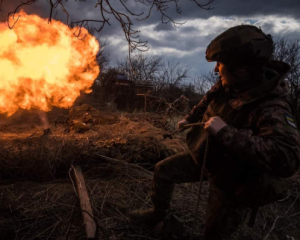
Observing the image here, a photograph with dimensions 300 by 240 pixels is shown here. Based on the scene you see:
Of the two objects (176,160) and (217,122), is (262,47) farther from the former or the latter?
(176,160)

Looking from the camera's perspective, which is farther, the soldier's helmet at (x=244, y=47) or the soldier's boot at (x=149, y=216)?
the soldier's boot at (x=149, y=216)

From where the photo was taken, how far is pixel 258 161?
1.79 meters

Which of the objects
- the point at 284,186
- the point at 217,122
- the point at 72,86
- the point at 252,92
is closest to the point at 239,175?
Answer: the point at 284,186

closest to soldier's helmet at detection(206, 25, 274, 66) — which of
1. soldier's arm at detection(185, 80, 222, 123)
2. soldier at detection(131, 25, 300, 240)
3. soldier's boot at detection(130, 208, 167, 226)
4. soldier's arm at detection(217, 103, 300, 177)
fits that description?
soldier at detection(131, 25, 300, 240)

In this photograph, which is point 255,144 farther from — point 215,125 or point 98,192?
point 98,192

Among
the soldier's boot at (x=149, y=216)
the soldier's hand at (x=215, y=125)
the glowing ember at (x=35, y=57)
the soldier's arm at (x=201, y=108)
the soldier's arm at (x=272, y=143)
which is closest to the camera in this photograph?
the soldier's arm at (x=272, y=143)

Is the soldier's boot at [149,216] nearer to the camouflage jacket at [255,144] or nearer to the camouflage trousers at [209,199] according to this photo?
the camouflage trousers at [209,199]

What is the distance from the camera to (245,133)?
1.85 meters

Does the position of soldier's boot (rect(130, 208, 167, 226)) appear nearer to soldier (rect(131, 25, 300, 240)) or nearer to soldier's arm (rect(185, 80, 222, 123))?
soldier (rect(131, 25, 300, 240))

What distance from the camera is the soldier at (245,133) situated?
179 cm

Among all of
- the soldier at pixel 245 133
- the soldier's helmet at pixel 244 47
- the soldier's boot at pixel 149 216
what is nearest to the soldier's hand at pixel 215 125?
the soldier at pixel 245 133

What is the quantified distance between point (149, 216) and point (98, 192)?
4.08ft

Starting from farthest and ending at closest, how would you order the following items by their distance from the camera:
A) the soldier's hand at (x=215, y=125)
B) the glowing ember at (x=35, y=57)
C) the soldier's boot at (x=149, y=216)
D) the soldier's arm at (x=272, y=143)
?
the glowing ember at (x=35, y=57)
the soldier's boot at (x=149, y=216)
the soldier's hand at (x=215, y=125)
the soldier's arm at (x=272, y=143)

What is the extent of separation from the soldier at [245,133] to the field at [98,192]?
1.05 m
